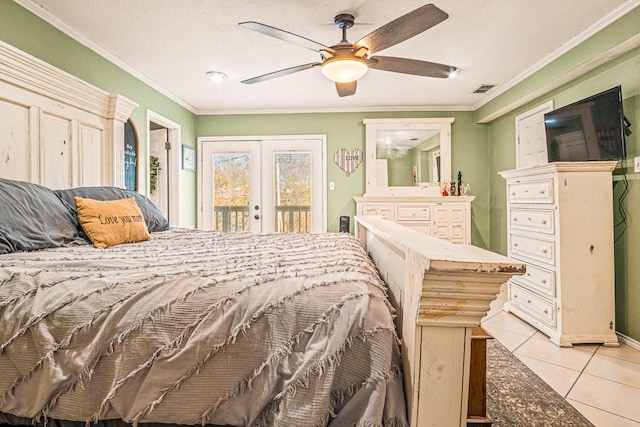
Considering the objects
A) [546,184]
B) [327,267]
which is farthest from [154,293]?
[546,184]

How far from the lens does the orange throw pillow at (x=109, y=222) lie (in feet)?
6.11

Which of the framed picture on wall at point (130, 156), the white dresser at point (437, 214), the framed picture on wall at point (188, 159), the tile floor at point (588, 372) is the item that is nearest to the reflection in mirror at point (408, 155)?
the white dresser at point (437, 214)

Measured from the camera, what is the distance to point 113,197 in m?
2.27

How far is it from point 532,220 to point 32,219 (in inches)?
134

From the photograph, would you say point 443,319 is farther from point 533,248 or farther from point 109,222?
point 533,248

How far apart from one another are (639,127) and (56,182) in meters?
4.23

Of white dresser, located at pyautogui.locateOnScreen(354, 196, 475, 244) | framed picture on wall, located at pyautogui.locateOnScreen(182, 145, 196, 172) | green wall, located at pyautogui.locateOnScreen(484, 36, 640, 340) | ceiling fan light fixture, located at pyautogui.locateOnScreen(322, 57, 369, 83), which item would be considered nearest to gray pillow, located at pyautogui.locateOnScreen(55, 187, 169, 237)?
ceiling fan light fixture, located at pyautogui.locateOnScreen(322, 57, 369, 83)

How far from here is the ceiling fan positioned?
192 centimetres

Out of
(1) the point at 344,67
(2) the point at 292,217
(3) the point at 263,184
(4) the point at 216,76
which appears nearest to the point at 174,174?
(3) the point at 263,184

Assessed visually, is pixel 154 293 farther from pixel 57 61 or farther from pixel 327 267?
pixel 57 61

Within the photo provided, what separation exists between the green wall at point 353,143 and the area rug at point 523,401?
311 cm

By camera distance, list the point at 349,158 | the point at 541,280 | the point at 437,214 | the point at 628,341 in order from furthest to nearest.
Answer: the point at 349,158
the point at 437,214
the point at 541,280
the point at 628,341

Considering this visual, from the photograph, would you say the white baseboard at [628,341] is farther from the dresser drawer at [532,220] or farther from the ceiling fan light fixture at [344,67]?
the ceiling fan light fixture at [344,67]

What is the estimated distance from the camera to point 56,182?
2.46m
